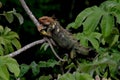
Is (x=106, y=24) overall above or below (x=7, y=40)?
below

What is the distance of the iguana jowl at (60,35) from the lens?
1.76 m

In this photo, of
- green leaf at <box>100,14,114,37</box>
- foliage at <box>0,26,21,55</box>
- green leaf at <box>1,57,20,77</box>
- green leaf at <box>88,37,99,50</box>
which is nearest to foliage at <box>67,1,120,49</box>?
green leaf at <box>100,14,114,37</box>

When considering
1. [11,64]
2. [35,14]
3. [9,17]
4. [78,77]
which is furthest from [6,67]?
[35,14]

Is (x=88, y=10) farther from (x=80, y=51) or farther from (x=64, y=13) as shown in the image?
(x=64, y=13)

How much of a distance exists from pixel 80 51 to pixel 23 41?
2.25 meters

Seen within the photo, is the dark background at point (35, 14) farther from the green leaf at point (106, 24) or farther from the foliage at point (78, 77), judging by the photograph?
the foliage at point (78, 77)

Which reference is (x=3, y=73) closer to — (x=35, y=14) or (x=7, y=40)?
(x=7, y=40)

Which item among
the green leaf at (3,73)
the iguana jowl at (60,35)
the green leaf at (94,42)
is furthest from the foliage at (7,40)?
the green leaf at (3,73)

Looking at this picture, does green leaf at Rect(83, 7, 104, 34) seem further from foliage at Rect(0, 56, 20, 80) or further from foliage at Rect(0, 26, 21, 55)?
foliage at Rect(0, 26, 21, 55)

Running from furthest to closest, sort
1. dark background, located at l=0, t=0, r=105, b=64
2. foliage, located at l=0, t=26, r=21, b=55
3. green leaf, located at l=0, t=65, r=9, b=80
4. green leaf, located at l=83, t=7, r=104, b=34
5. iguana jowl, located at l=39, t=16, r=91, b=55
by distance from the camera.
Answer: dark background, located at l=0, t=0, r=105, b=64 → foliage, located at l=0, t=26, r=21, b=55 → iguana jowl, located at l=39, t=16, r=91, b=55 → green leaf, located at l=83, t=7, r=104, b=34 → green leaf, located at l=0, t=65, r=9, b=80

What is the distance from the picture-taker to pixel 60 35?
183 centimetres

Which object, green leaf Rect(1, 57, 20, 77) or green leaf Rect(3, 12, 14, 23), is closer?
green leaf Rect(1, 57, 20, 77)

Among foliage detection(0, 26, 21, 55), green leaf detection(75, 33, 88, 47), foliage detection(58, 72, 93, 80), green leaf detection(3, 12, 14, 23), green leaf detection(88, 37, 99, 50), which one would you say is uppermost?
green leaf detection(3, 12, 14, 23)

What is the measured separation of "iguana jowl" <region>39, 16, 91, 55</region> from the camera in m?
1.76
